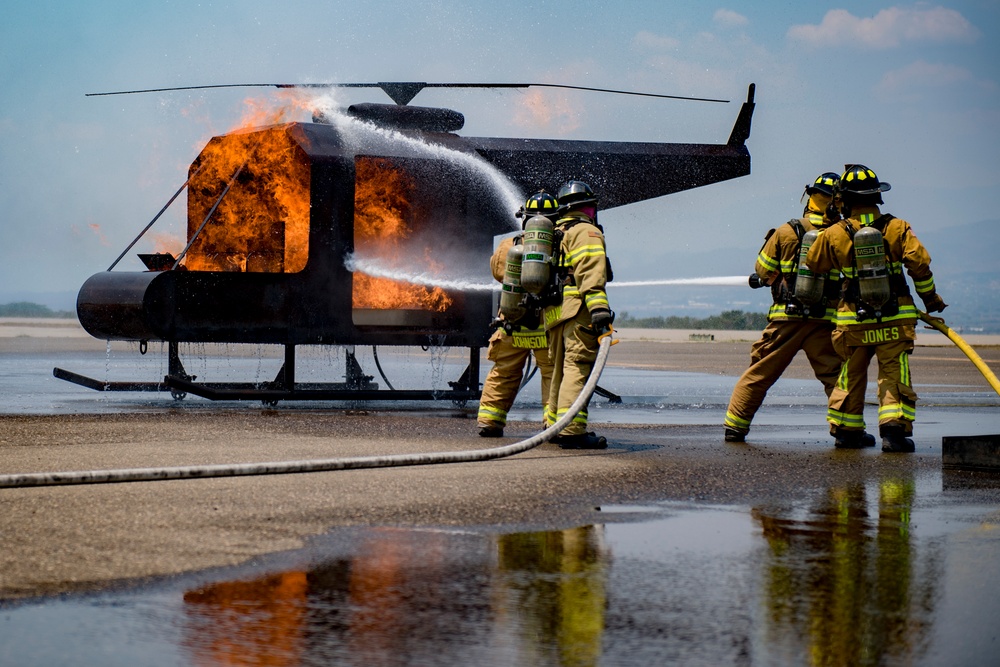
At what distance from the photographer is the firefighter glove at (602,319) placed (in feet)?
29.6

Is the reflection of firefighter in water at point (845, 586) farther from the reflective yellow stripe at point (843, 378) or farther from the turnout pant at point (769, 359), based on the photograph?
the turnout pant at point (769, 359)

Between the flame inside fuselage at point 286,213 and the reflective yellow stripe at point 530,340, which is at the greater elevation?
the flame inside fuselage at point 286,213

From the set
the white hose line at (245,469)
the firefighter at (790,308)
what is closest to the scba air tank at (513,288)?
the white hose line at (245,469)

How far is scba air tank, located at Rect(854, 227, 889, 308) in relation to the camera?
31.0ft

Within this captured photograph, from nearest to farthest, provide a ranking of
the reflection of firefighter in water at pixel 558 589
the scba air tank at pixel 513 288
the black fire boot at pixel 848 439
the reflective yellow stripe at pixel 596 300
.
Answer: the reflection of firefighter in water at pixel 558 589 < the reflective yellow stripe at pixel 596 300 < the scba air tank at pixel 513 288 < the black fire boot at pixel 848 439

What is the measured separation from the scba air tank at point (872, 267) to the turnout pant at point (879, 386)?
396mm

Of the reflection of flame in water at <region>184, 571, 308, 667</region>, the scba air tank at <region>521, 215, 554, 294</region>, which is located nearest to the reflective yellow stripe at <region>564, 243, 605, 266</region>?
the scba air tank at <region>521, 215, 554, 294</region>

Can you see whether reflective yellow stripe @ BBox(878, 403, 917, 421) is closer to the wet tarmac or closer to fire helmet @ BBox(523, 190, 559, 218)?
the wet tarmac

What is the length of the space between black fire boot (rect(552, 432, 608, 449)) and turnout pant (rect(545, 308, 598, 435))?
0.03 metres

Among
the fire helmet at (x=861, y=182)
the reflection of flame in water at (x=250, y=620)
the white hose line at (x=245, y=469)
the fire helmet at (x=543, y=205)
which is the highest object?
the fire helmet at (x=861, y=182)

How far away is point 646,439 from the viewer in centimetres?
1019

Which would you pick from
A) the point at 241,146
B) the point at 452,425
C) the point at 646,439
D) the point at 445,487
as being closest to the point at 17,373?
the point at 241,146

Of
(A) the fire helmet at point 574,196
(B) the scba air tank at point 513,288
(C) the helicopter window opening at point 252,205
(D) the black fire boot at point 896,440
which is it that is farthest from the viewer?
(C) the helicopter window opening at point 252,205

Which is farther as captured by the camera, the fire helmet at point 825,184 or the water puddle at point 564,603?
the fire helmet at point 825,184
